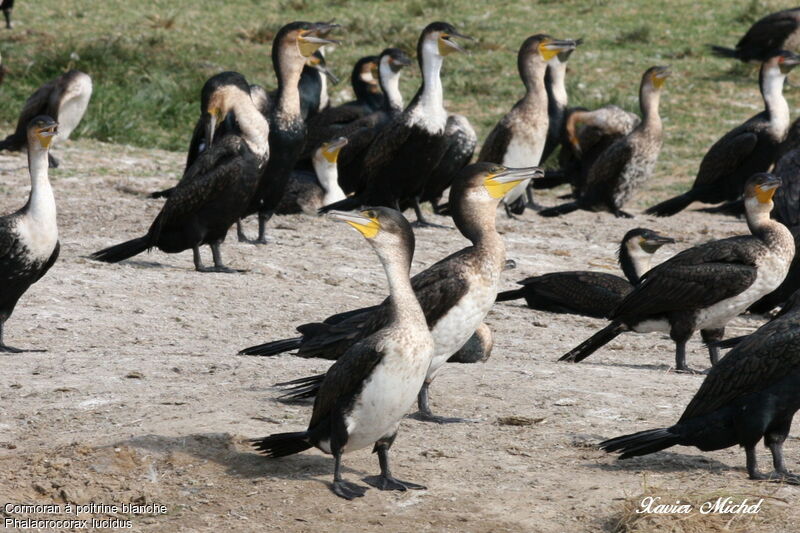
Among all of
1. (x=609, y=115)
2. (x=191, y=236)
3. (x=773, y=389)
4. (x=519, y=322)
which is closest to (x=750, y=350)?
(x=773, y=389)

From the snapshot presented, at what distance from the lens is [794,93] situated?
1781cm

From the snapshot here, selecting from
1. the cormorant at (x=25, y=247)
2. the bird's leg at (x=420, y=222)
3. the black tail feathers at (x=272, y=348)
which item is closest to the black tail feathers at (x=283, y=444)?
the black tail feathers at (x=272, y=348)

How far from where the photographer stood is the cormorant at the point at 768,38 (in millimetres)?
18812

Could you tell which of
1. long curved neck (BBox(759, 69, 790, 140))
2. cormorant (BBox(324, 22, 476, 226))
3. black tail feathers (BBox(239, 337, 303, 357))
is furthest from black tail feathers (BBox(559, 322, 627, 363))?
long curved neck (BBox(759, 69, 790, 140))

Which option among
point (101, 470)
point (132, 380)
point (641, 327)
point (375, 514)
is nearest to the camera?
point (375, 514)

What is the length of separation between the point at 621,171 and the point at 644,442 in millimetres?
7895

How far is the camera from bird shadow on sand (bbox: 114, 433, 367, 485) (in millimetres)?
5113

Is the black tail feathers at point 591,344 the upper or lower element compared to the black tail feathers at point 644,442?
lower

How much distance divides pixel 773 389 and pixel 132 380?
293cm

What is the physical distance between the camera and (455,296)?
581 cm

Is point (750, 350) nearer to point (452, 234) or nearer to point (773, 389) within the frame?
point (773, 389)

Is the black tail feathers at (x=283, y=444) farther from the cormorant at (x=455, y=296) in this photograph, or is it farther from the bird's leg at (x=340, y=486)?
the cormorant at (x=455, y=296)

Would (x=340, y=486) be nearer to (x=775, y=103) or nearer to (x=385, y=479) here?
(x=385, y=479)

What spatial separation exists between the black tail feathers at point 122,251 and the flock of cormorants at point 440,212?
2 cm
